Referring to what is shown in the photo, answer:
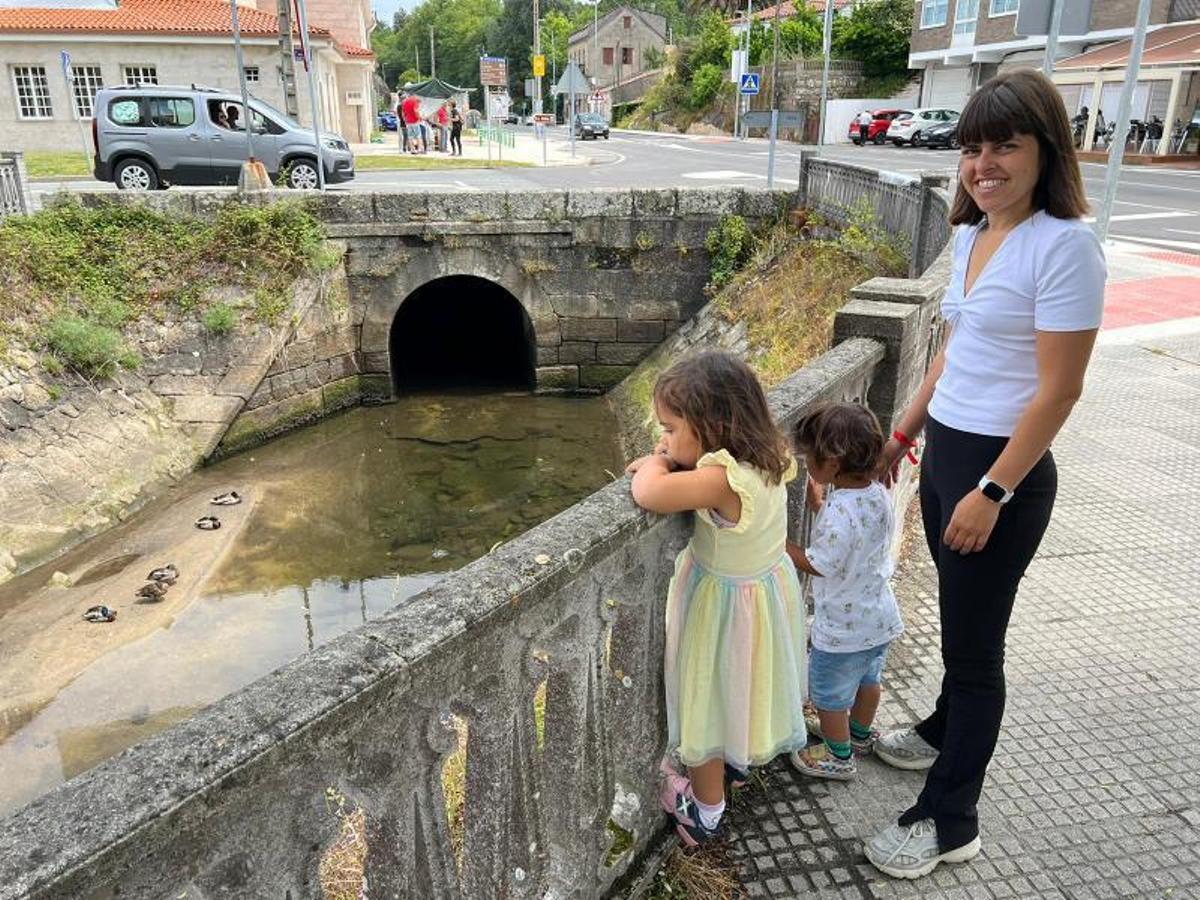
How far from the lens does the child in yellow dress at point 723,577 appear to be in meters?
2.23

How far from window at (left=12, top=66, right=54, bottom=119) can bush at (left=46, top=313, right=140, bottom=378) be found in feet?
70.2

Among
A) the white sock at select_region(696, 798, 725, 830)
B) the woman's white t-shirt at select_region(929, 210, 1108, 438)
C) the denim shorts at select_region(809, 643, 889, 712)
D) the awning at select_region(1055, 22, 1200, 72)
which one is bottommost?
the white sock at select_region(696, 798, 725, 830)

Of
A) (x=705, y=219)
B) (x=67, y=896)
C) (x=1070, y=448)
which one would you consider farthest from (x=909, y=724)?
(x=705, y=219)

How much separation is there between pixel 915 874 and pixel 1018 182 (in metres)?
1.81

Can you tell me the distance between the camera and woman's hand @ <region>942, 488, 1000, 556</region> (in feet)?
7.14

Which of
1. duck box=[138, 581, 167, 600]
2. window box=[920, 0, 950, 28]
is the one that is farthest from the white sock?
window box=[920, 0, 950, 28]

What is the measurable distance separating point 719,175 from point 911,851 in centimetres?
2244

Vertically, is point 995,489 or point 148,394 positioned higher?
point 995,489

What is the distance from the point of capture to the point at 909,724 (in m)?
3.19

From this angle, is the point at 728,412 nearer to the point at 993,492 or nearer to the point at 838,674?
the point at 993,492

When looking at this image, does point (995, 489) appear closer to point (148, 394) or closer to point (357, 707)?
point (357, 707)

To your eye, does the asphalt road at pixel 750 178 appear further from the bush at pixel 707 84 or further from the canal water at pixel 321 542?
the bush at pixel 707 84

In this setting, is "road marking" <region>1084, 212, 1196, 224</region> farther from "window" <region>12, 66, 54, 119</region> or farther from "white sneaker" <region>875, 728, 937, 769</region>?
"window" <region>12, 66, 54, 119</region>

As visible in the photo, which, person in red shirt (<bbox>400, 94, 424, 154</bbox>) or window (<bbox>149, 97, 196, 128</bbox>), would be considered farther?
person in red shirt (<bbox>400, 94, 424, 154</bbox>)
